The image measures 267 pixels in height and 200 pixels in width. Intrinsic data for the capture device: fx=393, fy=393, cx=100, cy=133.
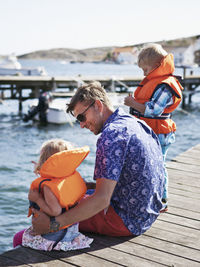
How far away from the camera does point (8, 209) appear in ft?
24.6

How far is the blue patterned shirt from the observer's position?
8.27 feet

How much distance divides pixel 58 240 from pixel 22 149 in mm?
10128

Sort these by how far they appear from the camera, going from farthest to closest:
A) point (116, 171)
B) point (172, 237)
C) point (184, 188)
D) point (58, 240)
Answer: point (184, 188), point (172, 237), point (58, 240), point (116, 171)

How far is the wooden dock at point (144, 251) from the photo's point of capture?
2.61 metres

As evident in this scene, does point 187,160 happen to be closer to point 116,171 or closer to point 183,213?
point 183,213

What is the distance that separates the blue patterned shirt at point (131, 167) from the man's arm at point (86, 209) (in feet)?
0.21

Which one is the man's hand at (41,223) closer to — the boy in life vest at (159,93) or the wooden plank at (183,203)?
the boy in life vest at (159,93)

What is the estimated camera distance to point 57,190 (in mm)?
2545

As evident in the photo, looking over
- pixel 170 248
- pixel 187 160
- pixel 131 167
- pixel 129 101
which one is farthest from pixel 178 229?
pixel 187 160

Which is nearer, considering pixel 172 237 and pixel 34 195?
pixel 34 195

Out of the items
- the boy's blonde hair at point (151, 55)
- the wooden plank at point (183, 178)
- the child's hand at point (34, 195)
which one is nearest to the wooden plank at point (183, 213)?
the wooden plank at point (183, 178)

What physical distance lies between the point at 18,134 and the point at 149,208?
12.7 meters

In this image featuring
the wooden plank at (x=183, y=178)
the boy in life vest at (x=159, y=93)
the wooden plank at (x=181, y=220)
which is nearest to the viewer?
the wooden plank at (x=181, y=220)

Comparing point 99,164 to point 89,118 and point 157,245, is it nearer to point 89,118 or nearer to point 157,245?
point 89,118
